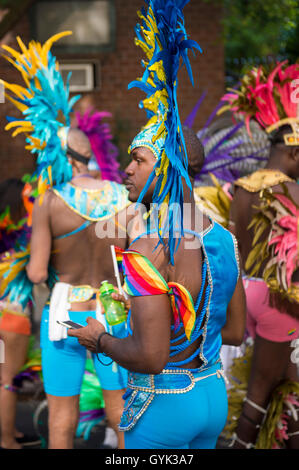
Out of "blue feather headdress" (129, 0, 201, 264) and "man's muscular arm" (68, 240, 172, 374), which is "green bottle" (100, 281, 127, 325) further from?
"blue feather headdress" (129, 0, 201, 264)

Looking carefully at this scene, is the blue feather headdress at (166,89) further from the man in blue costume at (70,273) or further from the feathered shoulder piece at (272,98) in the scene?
the feathered shoulder piece at (272,98)

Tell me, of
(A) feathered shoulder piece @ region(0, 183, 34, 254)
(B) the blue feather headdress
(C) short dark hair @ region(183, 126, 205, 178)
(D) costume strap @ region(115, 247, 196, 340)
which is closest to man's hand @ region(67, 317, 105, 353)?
(D) costume strap @ region(115, 247, 196, 340)

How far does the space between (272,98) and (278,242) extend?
937 millimetres

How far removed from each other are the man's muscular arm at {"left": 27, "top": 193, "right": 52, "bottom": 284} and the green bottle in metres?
0.98

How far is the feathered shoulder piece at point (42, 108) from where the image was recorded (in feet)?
12.0

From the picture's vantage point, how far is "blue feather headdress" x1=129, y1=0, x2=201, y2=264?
2.02 meters

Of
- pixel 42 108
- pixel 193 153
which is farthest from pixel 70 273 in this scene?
pixel 193 153

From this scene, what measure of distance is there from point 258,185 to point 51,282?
1.24 m

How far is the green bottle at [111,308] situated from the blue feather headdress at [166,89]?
0.44m

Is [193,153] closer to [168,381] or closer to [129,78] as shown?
[168,381]

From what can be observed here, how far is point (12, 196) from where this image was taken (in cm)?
458

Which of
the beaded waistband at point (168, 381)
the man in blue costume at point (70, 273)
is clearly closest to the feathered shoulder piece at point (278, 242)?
the man in blue costume at point (70, 273)

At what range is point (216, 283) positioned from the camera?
2.25 m
